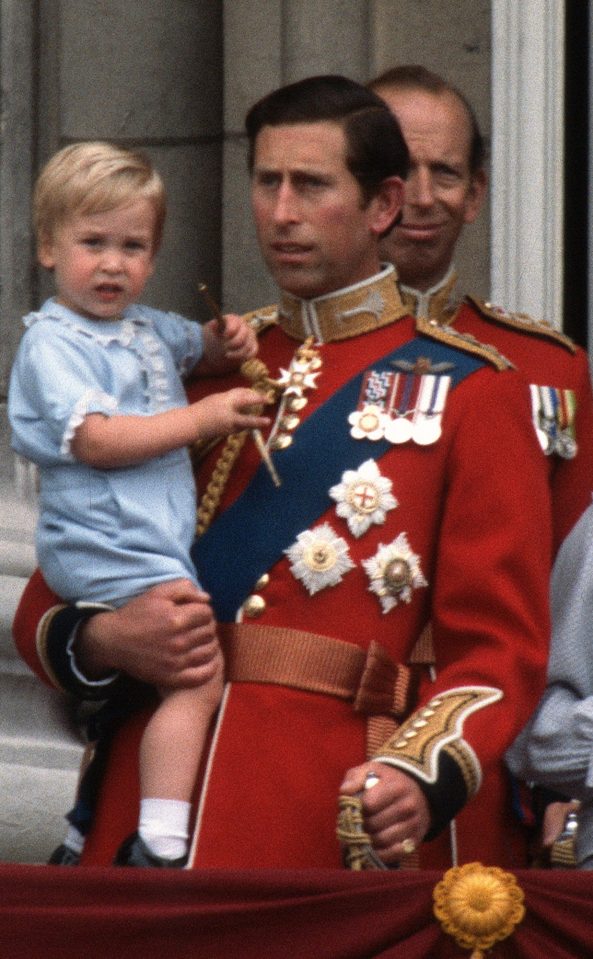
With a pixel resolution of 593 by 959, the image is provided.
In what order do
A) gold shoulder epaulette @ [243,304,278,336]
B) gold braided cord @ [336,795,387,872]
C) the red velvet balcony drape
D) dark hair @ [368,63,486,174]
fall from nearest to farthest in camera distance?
the red velvet balcony drape < gold braided cord @ [336,795,387,872] < gold shoulder epaulette @ [243,304,278,336] < dark hair @ [368,63,486,174]

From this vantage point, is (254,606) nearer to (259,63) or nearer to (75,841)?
(75,841)

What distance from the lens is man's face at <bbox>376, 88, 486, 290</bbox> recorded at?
4258mm

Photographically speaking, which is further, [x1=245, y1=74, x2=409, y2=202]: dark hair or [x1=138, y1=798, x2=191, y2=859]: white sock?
[x1=245, y1=74, x2=409, y2=202]: dark hair

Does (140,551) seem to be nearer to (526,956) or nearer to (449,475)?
(449,475)

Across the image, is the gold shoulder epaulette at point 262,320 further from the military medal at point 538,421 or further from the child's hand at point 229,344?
the military medal at point 538,421

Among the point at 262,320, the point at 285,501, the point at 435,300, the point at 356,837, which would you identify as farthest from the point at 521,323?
the point at 356,837

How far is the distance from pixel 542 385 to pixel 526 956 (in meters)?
1.20

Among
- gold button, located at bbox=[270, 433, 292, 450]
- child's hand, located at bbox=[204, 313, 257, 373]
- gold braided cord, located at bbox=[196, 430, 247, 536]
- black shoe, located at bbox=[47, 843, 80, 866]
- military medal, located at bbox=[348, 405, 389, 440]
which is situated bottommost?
black shoe, located at bbox=[47, 843, 80, 866]

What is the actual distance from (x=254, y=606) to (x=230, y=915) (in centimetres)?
54

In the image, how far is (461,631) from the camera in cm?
348

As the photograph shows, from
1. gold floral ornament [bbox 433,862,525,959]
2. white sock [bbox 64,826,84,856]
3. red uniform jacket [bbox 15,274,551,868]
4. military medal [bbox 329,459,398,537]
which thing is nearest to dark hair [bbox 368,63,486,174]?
red uniform jacket [bbox 15,274,551,868]

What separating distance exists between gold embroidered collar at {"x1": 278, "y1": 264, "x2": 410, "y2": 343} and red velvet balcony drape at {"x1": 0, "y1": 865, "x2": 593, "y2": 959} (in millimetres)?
867

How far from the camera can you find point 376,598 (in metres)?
3.56

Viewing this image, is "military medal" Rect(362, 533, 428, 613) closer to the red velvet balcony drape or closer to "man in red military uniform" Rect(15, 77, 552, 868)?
"man in red military uniform" Rect(15, 77, 552, 868)
